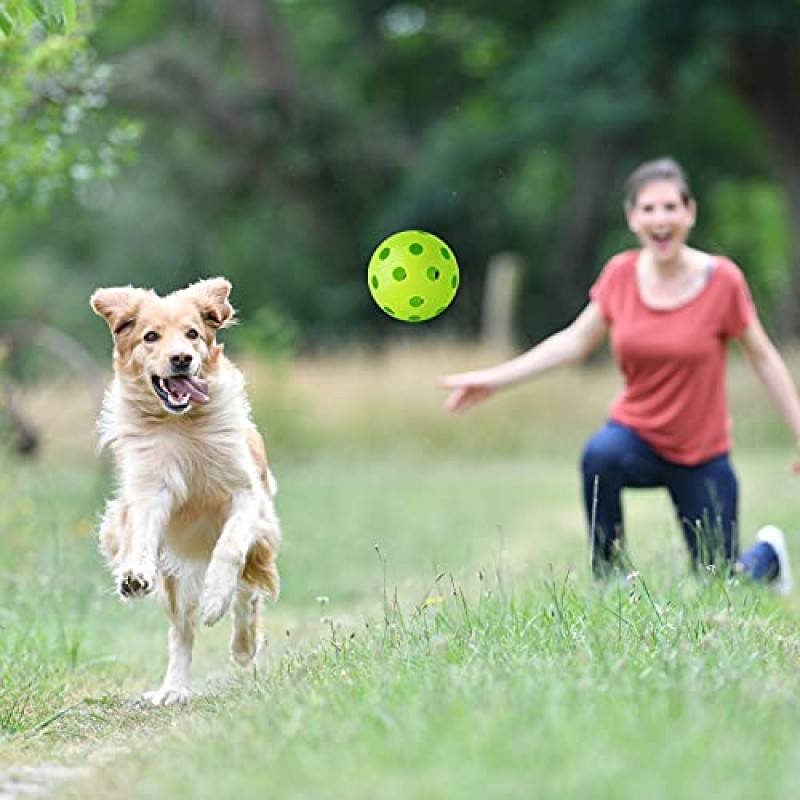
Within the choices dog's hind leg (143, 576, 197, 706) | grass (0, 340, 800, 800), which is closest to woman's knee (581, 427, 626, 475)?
grass (0, 340, 800, 800)

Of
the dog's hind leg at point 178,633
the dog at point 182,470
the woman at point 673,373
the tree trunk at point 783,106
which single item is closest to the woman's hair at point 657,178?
A: the woman at point 673,373

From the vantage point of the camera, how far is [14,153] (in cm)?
1027

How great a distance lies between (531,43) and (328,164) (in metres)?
4.44

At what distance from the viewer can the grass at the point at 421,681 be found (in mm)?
3625

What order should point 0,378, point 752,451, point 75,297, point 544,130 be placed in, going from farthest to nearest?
point 75,297 → point 544,130 → point 752,451 → point 0,378

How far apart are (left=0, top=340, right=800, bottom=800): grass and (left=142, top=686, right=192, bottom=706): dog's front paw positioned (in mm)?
100

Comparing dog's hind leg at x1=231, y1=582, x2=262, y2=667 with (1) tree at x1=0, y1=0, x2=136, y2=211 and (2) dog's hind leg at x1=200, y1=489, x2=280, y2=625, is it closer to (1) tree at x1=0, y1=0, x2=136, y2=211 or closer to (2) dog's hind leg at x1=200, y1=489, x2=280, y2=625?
(2) dog's hind leg at x1=200, y1=489, x2=280, y2=625

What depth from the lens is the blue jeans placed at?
7520mm

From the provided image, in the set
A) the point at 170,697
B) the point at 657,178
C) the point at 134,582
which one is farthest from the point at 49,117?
the point at 134,582

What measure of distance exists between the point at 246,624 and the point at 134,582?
1034mm

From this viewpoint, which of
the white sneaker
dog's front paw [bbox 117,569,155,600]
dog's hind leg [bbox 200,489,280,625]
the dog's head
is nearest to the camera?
dog's front paw [bbox 117,569,155,600]

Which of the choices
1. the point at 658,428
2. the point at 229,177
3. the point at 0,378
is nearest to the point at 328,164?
the point at 229,177

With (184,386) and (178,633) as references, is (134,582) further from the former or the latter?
(178,633)

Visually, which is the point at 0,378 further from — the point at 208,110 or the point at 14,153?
the point at 208,110
